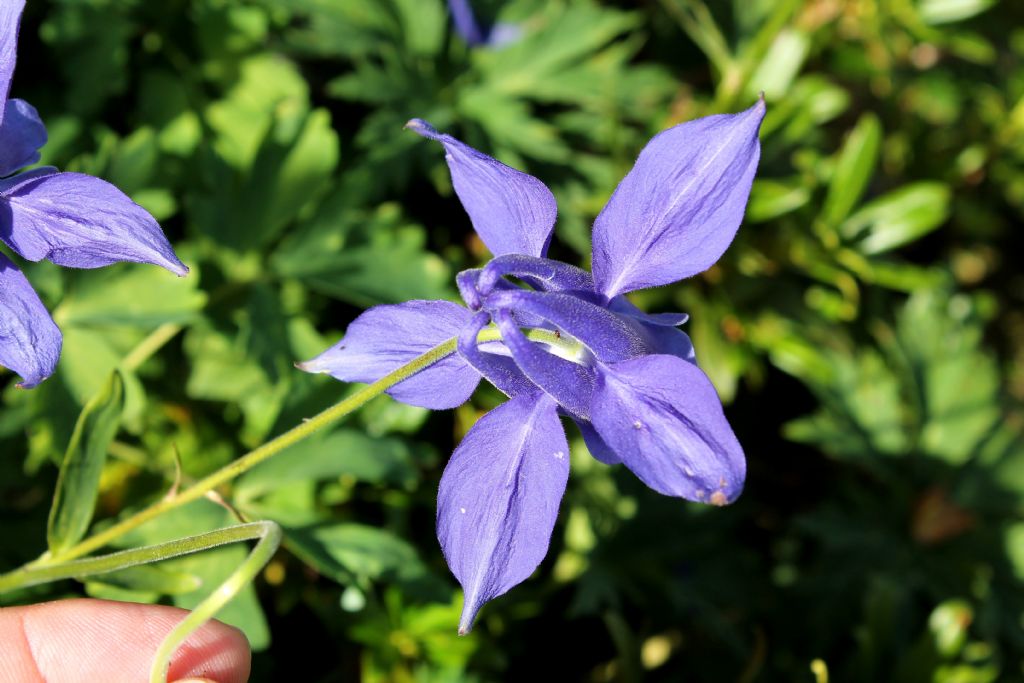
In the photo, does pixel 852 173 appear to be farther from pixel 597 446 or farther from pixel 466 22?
pixel 597 446

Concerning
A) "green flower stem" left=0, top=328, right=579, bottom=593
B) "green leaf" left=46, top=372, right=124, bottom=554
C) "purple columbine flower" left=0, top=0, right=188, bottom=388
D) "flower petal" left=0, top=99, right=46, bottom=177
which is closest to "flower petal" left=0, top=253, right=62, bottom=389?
"purple columbine flower" left=0, top=0, right=188, bottom=388

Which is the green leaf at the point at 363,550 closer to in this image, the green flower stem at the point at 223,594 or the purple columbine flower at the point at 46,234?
the green flower stem at the point at 223,594

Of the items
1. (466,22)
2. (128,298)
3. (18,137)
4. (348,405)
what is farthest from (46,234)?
(466,22)

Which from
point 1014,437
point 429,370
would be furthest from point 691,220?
point 1014,437

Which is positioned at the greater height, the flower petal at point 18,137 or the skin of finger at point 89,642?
the flower petal at point 18,137

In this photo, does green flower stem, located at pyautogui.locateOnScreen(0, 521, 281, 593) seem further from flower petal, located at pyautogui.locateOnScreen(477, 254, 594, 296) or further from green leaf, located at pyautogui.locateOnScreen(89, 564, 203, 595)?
flower petal, located at pyautogui.locateOnScreen(477, 254, 594, 296)

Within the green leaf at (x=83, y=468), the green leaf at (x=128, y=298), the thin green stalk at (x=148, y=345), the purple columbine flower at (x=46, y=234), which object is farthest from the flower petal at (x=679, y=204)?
the thin green stalk at (x=148, y=345)

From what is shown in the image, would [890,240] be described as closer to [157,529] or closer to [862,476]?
[862,476]
